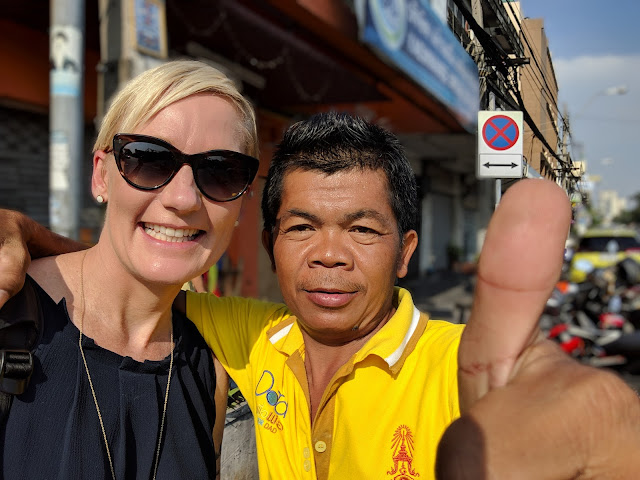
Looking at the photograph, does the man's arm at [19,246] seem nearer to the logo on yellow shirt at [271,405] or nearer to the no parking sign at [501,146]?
the logo on yellow shirt at [271,405]

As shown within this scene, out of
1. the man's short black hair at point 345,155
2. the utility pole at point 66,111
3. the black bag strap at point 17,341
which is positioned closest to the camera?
the black bag strap at point 17,341

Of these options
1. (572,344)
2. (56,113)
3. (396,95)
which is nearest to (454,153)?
(396,95)

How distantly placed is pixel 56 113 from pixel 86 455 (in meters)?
2.93

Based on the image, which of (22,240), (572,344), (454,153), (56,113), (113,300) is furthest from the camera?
(454,153)

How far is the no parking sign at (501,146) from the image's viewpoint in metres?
0.90

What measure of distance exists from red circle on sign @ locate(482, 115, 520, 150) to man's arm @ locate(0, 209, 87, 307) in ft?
3.59

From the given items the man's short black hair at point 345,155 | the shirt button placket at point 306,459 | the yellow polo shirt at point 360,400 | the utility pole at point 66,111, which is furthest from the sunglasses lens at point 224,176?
the utility pole at point 66,111

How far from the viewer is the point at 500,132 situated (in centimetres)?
90

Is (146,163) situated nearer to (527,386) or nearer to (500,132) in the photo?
(500,132)

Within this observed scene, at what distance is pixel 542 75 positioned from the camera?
97 cm

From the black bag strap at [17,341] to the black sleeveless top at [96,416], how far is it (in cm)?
5

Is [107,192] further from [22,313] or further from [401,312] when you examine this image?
[401,312]

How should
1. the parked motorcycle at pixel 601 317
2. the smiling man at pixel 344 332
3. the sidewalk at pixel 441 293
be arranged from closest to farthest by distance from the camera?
1. the smiling man at pixel 344 332
2. the parked motorcycle at pixel 601 317
3. the sidewalk at pixel 441 293

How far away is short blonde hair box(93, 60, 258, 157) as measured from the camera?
153 cm
